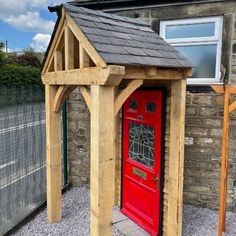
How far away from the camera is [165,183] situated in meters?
4.36

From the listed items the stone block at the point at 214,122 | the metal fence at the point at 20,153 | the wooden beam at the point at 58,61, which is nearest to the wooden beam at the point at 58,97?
the wooden beam at the point at 58,61

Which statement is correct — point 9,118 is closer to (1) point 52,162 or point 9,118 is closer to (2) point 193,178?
(1) point 52,162

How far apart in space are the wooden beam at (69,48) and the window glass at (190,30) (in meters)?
2.40

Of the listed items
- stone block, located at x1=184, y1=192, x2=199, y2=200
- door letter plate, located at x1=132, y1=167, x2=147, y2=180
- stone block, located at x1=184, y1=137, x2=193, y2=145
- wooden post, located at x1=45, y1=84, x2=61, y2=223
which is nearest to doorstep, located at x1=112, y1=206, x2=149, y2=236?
door letter plate, located at x1=132, y1=167, x2=147, y2=180

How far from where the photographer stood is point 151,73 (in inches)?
133

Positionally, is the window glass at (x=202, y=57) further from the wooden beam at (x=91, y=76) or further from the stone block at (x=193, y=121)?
the wooden beam at (x=91, y=76)

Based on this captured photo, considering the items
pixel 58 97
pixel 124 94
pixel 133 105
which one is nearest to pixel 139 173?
pixel 133 105

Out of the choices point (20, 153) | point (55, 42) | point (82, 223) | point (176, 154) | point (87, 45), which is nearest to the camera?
point (87, 45)

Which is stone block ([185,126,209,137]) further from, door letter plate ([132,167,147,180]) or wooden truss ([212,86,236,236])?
door letter plate ([132,167,147,180])

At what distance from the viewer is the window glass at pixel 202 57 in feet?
16.9

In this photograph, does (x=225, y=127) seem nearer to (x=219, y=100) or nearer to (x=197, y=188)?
(x=219, y=100)

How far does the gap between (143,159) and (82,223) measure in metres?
1.67

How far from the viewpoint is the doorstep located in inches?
185

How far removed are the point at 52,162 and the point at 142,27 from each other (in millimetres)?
2829
